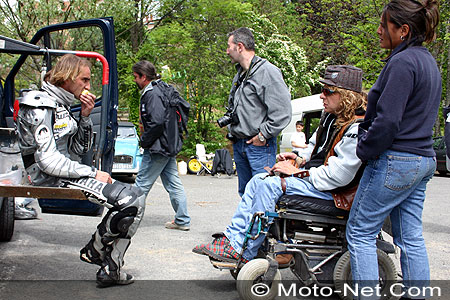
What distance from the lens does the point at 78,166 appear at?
158 inches

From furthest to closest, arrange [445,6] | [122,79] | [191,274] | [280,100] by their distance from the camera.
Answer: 1. [445,6]
2. [122,79]
3. [280,100]
4. [191,274]

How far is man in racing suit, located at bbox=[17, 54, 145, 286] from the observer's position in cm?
386

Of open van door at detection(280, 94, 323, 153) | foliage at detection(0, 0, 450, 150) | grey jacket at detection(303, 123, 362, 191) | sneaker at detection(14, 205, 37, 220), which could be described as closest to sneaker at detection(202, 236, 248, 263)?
grey jacket at detection(303, 123, 362, 191)

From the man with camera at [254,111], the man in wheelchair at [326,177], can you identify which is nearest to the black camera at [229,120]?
the man with camera at [254,111]

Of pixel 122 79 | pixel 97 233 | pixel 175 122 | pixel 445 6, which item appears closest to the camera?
pixel 97 233

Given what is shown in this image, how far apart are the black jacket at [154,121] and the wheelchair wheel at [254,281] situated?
311 cm

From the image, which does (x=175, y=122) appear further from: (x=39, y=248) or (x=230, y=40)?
(x=39, y=248)

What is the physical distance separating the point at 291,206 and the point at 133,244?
2548 millimetres

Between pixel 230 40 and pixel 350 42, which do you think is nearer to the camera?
pixel 230 40

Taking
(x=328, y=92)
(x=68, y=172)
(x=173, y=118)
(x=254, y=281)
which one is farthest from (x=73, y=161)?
(x=173, y=118)

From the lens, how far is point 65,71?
4.17 metres

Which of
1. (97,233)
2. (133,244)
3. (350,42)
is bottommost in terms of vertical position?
(133,244)

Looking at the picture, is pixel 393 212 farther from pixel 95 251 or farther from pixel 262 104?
pixel 95 251

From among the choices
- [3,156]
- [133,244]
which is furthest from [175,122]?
[3,156]
